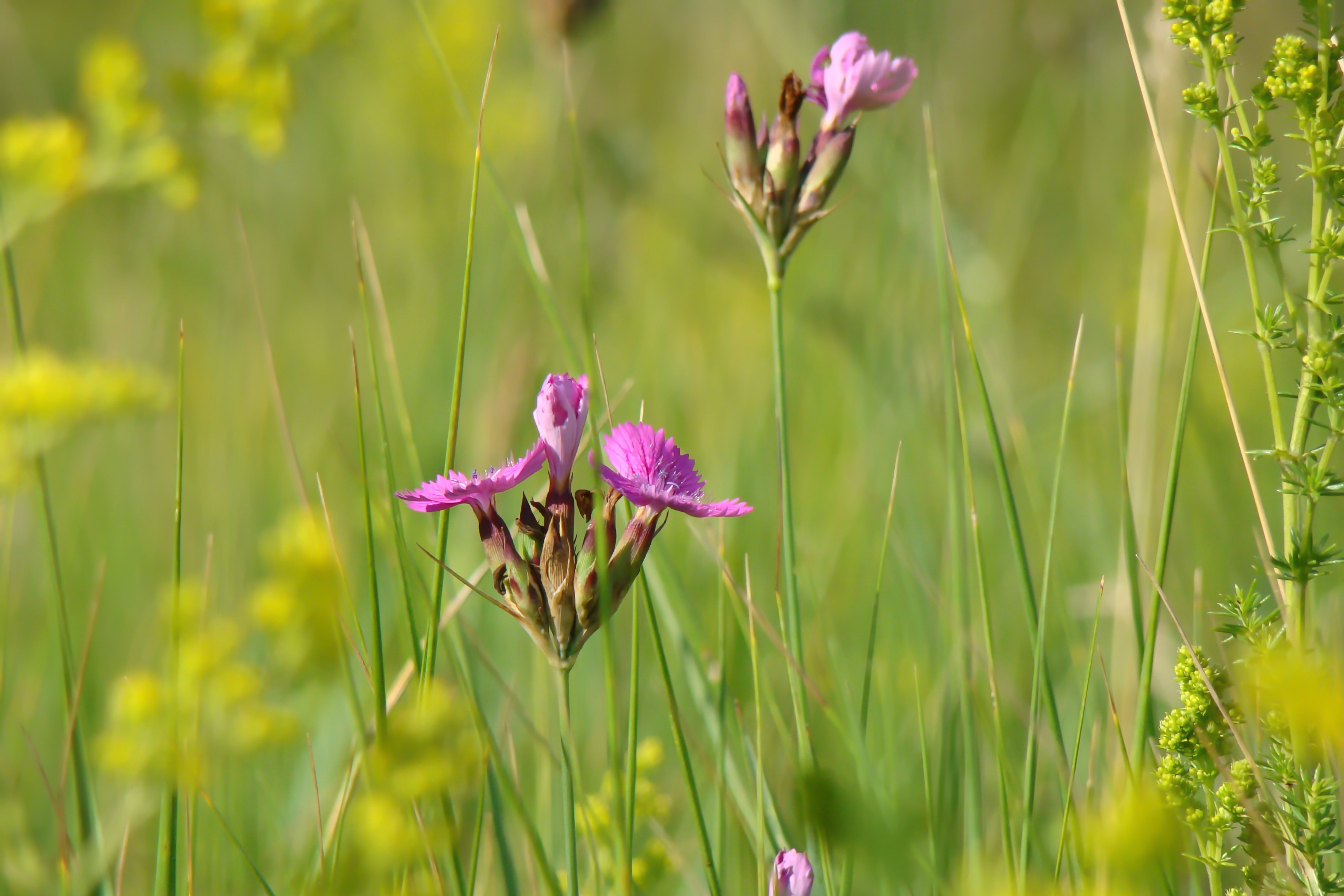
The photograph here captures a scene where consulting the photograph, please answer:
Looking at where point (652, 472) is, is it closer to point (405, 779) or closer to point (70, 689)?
point (405, 779)

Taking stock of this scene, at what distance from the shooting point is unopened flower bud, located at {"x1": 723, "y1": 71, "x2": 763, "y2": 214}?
87 cm

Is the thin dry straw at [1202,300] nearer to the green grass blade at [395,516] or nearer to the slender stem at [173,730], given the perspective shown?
the green grass blade at [395,516]

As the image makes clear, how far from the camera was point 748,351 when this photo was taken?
2918 mm

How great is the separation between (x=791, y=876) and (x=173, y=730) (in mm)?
441

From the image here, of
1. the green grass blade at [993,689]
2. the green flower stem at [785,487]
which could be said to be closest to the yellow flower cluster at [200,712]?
the green flower stem at [785,487]

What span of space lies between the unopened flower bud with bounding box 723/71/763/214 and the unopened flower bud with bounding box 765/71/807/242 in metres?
0.01

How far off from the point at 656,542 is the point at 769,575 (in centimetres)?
89

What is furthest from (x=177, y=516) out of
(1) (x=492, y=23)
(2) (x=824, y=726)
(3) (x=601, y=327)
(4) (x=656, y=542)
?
(1) (x=492, y=23)

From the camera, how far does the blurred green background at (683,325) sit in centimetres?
138

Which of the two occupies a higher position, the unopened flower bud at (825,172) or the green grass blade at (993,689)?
the unopened flower bud at (825,172)

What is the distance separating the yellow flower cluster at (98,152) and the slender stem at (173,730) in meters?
0.64

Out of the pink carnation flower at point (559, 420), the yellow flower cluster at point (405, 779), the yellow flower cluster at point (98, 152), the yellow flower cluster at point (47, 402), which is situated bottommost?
the yellow flower cluster at point (405, 779)

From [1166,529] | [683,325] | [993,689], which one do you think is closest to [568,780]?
[993,689]

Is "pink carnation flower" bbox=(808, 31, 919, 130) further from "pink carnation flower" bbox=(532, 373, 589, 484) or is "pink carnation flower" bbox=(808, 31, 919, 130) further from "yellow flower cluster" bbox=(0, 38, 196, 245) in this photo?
"yellow flower cluster" bbox=(0, 38, 196, 245)
